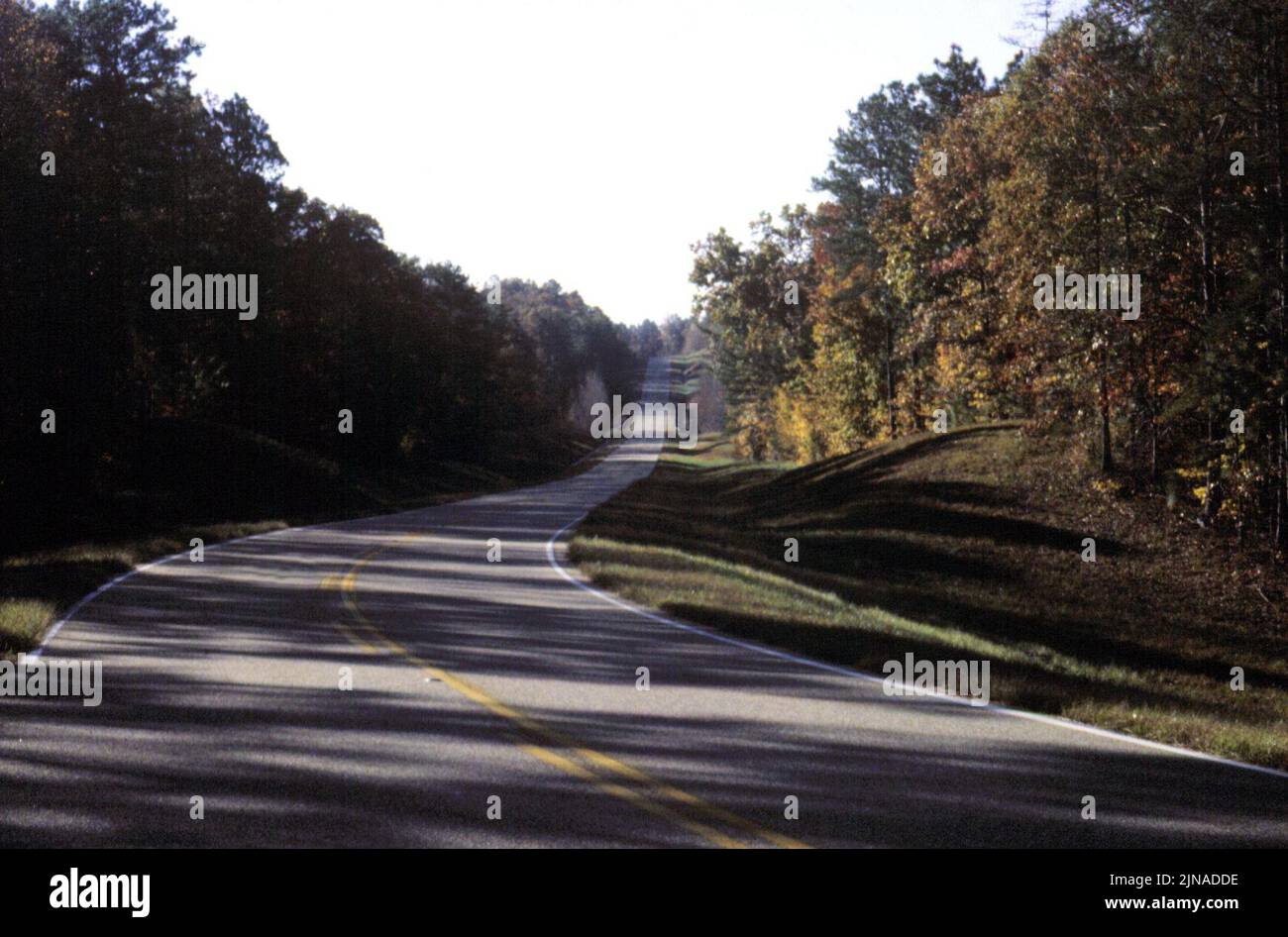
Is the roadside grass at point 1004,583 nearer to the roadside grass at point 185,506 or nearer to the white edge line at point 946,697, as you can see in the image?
the white edge line at point 946,697

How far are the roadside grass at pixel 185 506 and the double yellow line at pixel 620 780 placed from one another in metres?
9.36

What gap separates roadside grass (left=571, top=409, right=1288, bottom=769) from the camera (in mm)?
12820

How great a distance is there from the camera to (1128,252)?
27.9 m

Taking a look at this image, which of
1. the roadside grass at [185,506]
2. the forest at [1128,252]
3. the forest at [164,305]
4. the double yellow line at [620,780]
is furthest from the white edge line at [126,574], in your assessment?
the forest at [1128,252]

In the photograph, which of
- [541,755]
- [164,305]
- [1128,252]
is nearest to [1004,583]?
[1128,252]

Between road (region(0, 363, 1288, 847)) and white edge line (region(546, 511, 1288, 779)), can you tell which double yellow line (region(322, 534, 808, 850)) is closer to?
road (region(0, 363, 1288, 847))

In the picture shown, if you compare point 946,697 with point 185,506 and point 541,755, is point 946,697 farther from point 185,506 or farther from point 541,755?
point 185,506

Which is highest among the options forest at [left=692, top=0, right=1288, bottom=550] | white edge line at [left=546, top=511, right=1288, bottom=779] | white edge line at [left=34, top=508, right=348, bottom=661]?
forest at [left=692, top=0, right=1288, bottom=550]

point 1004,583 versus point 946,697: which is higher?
point 946,697

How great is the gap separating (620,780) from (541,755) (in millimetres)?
835

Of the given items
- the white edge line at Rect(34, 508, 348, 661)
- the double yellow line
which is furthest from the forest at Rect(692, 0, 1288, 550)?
the white edge line at Rect(34, 508, 348, 661)

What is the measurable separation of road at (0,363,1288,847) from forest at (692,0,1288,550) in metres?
16.0
